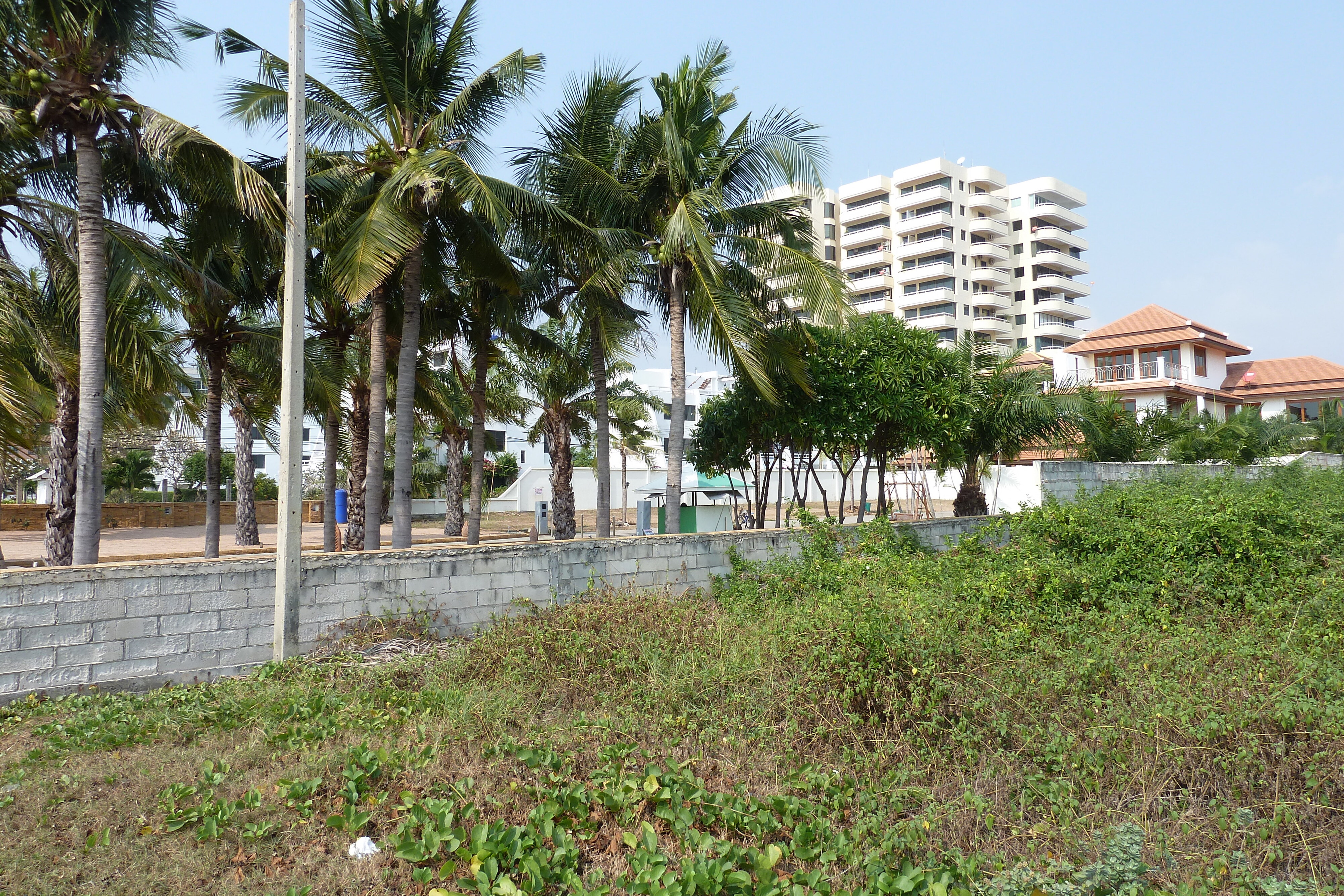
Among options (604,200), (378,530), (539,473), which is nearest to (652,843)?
(378,530)

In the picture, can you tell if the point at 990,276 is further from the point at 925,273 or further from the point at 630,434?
the point at 630,434

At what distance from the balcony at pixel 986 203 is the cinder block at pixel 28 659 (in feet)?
213

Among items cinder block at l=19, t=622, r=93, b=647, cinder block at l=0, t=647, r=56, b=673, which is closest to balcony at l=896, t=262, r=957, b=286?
cinder block at l=19, t=622, r=93, b=647

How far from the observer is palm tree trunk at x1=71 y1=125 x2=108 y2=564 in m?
8.23

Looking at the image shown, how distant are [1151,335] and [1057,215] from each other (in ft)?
106

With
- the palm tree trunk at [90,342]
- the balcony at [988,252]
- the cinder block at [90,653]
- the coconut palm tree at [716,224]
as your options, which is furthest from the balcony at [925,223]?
the cinder block at [90,653]

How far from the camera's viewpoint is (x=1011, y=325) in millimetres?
→ 62906

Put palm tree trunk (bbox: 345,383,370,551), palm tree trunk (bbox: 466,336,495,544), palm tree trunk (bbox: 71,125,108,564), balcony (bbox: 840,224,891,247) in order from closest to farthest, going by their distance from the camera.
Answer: palm tree trunk (bbox: 71,125,108,564)
palm tree trunk (bbox: 466,336,495,544)
palm tree trunk (bbox: 345,383,370,551)
balcony (bbox: 840,224,891,247)

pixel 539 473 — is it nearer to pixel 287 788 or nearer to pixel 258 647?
pixel 258 647

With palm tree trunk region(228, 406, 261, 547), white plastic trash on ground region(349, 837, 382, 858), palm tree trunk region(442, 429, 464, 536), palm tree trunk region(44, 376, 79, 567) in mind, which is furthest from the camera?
palm tree trunk region(442, 429, 464, 536)

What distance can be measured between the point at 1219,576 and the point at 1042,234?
61.6 metres

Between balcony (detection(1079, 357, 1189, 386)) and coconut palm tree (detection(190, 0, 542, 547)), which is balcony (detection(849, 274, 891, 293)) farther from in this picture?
coconut palm tree (detection(190, 0, 542, 547))

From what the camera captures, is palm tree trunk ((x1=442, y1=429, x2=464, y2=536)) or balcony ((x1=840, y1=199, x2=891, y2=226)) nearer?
palm tree trunk ((x1=442, y1=429, x2=464, y2=536))

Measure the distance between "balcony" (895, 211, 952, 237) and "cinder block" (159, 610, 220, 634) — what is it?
60.3 metres
